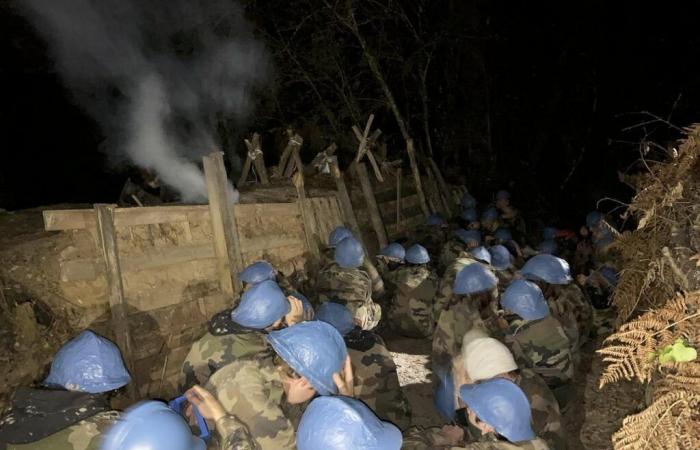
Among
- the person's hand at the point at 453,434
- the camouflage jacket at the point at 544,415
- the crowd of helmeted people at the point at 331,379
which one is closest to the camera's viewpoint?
the crowd of helmeted people at the point at 331,379

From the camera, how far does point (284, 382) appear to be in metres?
2.79

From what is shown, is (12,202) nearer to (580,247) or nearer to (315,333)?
(315,333)

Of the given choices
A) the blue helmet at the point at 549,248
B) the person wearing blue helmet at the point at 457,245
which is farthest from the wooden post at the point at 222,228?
the blue helmet at the point at 549,248

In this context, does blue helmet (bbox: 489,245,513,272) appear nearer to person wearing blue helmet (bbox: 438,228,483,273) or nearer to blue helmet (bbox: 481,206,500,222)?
person wearing blue helmet (bbox: 438,228,483,273)

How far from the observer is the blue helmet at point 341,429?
199 cm

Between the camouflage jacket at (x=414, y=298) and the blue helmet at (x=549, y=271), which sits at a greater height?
the blue helmet at (x=549, y=271)

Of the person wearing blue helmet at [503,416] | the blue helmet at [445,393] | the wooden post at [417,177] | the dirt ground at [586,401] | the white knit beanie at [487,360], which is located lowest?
the dirt ground at [586,401]

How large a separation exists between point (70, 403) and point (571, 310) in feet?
16.5

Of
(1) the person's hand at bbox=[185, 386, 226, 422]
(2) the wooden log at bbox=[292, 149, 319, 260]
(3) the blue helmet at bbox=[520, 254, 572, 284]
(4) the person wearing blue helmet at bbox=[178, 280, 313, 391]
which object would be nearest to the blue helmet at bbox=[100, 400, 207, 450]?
(1) the person's hand at bbox=[185, 386, 226, 422]

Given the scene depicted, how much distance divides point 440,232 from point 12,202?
11.5 m

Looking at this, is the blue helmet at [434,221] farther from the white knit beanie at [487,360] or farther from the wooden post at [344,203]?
the white knit beanie at [487,360]

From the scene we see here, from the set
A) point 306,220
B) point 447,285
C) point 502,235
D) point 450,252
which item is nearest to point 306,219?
point 306,220

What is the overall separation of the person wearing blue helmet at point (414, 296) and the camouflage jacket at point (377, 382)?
3390 millimetres

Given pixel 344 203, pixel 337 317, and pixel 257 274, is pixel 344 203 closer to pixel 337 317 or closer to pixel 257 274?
pixel 257 274
